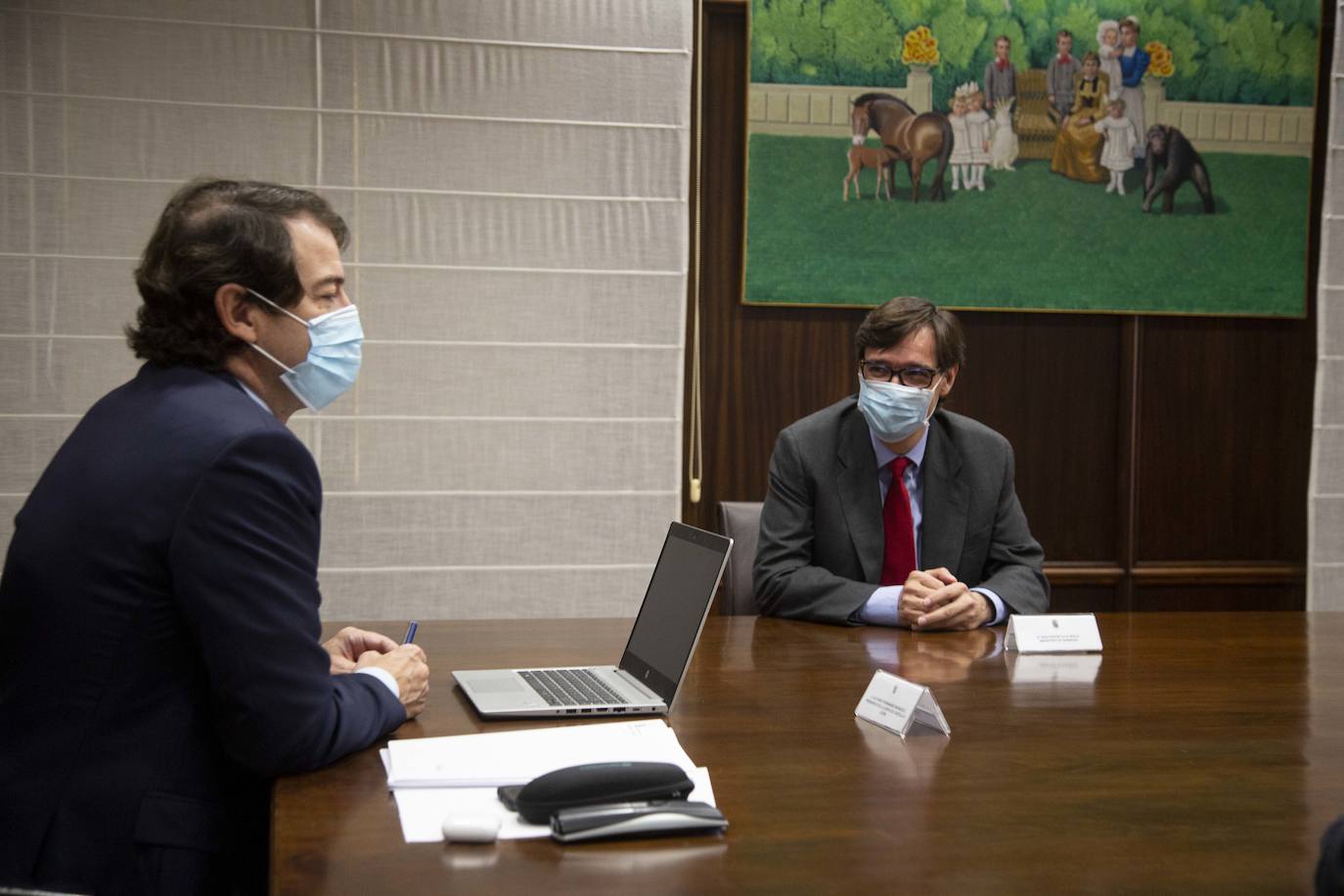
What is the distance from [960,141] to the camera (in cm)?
410

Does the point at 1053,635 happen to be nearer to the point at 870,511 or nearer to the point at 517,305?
the point at 870,511

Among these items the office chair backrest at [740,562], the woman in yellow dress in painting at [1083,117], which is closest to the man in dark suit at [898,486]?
the office chair backrest at [740,562]

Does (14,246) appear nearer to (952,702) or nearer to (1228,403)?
(952,702)

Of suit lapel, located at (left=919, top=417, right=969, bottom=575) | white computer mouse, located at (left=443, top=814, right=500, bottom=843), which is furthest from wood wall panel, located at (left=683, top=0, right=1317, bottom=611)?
white computer mouse, located at (left=443, top=814, right=500, bottom=843)

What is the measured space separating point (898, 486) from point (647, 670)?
1.09 meters

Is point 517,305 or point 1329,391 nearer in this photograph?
point 517,305

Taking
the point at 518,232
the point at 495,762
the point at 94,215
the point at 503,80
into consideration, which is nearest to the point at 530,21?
the point at 503,80

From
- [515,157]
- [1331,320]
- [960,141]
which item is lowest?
[1331,320]

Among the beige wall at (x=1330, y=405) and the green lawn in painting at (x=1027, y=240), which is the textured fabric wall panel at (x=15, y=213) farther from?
the beige wall at (x=1330, y=405)

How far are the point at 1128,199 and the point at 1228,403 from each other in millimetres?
818

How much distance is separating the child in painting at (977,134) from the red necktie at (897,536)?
1.68m

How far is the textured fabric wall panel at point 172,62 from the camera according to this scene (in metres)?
3.60

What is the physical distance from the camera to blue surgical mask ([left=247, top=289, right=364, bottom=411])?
5.79 ft

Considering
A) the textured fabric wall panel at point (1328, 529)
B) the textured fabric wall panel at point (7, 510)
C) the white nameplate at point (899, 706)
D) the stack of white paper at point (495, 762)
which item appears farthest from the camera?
the textured fabric wall panel at point (1328, 529)
